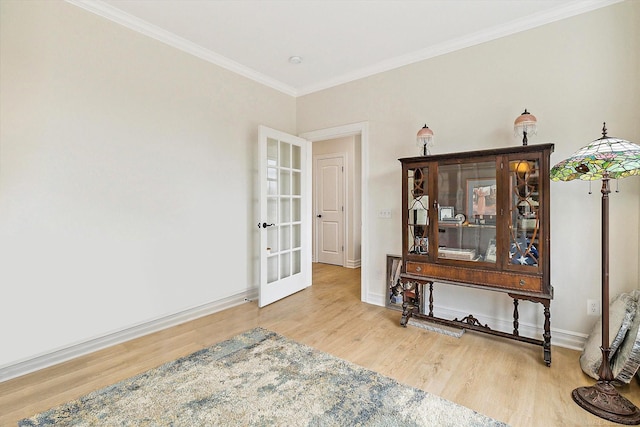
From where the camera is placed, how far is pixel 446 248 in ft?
8.57

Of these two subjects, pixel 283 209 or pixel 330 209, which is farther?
pixel 330 209

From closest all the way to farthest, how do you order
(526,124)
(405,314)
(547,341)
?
(547,341), (526,124), (405,314)

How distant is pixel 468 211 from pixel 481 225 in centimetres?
15

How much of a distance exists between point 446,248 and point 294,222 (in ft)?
6.40

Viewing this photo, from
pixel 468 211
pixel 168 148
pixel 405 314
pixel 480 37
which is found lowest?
pixel 405 314

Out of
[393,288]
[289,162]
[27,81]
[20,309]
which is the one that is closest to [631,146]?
[393,288]

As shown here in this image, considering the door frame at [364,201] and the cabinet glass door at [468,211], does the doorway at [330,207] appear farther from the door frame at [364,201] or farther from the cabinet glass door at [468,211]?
the cabinet glass door at [468,211]

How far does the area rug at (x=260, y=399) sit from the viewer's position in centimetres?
163

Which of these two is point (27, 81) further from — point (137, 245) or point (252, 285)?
point (252, 285)

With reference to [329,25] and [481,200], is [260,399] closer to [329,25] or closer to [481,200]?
[481,200]

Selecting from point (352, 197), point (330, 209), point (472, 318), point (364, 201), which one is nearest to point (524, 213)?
point (472, 318)

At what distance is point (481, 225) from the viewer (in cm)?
248

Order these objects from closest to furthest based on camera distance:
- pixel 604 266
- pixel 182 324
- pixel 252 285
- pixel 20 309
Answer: pixel 604 266 → pixel 20 309 → pixel 182 324 → pixel 252 285

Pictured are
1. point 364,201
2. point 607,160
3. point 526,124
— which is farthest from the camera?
point 364,201
